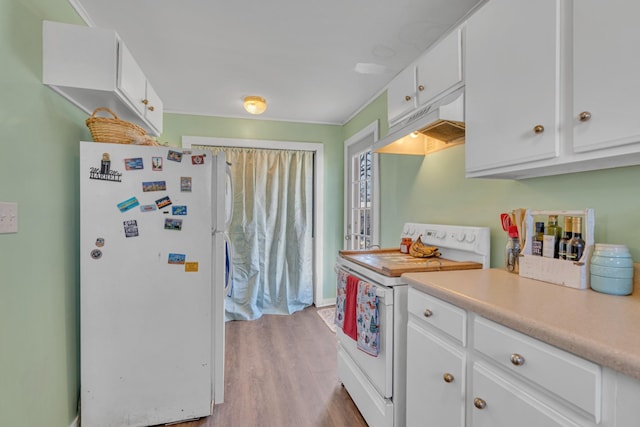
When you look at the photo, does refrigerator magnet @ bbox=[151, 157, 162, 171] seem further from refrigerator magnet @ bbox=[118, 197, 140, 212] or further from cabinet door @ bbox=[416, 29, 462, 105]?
cabinet door @ bbox=[416, 29, 462, 105]

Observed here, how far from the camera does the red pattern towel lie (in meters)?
1.73

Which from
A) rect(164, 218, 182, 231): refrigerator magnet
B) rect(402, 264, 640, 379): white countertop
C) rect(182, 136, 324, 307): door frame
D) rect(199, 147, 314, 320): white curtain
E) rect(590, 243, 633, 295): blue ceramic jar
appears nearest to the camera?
rect(402, 264, 640, 379): white countertop

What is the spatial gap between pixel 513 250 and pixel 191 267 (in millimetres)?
1709

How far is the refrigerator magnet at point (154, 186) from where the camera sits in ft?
5.65

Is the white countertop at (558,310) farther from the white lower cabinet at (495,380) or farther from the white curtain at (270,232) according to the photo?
the white curtain at (270,232)

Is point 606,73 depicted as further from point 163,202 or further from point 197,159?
point 163,202

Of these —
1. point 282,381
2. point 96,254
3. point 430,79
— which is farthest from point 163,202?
point 430,79

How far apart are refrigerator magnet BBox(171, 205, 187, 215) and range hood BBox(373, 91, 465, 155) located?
1.26 metres

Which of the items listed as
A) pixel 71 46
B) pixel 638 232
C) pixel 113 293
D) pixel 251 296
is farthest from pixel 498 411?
pixel 251 296

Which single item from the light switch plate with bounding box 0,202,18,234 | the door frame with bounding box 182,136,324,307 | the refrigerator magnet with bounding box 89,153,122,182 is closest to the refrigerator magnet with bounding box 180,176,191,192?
the refrigerator magnet with bounding box 89,153,122,182

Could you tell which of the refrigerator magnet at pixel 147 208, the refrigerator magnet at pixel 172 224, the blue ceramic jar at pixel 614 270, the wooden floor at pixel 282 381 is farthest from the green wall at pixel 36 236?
the blue ceramic jar at pixel 614 270

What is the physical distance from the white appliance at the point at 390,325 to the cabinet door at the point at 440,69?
77 cm

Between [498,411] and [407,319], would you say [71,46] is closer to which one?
[407,319]

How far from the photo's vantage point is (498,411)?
91 cm
